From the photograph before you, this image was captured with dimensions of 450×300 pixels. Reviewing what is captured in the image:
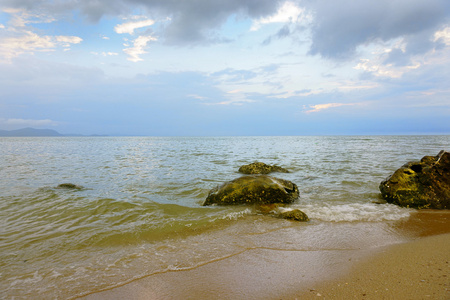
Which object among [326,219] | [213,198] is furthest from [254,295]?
[213,198]

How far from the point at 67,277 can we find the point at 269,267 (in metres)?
3.08

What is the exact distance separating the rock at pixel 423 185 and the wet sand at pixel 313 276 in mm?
2958

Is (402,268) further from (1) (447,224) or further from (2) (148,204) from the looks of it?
(2) (148,204)

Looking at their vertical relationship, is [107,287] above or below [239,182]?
below

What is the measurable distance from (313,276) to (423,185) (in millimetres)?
6111

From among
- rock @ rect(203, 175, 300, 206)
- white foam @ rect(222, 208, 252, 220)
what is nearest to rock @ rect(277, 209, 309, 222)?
white foam @ rect(222, 208, 252, 220)

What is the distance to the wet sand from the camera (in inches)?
112

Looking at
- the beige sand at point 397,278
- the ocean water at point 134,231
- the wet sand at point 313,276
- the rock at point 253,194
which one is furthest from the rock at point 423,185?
the beige sand at point 397,278

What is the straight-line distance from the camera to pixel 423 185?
7.01 metres

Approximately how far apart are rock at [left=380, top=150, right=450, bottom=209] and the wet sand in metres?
2.96

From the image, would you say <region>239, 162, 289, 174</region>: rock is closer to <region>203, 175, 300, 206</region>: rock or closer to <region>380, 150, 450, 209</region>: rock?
<region>203, 175, 300, 206</region>: rock

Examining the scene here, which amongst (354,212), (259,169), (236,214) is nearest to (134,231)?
(236,214)

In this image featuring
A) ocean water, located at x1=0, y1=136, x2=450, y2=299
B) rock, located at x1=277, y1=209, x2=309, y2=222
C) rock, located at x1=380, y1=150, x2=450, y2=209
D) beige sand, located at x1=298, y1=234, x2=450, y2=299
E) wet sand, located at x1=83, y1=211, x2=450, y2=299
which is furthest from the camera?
rock, located at x1=380, y1=150, x2=450, y2=209

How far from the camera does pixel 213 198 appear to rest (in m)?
7.45
